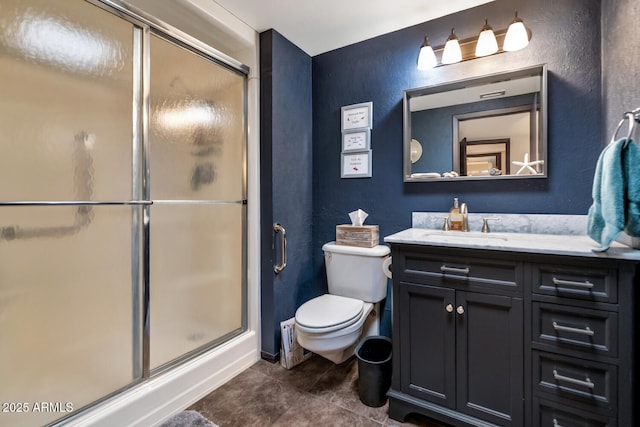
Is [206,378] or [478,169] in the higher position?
[478,169]

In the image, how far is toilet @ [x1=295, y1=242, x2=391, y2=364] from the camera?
1.59 m

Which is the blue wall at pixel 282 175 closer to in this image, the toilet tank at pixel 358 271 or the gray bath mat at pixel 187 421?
the toilet tank at pixel 358 271

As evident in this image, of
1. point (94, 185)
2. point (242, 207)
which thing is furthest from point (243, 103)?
point (94, 185)

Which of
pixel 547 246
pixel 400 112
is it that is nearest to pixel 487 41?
pixel 400 112

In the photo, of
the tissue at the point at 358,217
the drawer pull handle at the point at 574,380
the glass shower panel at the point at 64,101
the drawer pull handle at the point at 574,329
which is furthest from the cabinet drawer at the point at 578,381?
the glass shower panel at the point at 64,101

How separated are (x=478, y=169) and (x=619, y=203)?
75cm

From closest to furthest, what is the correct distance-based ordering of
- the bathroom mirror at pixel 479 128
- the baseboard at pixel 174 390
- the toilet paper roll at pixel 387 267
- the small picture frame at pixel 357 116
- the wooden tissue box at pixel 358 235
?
1. the baseboard at pixel 174 390
2. the bathroom mirror at pixel 479 128
3. the toilet paper roll at pixel 387 267
4. the wooden tissue box at pixel 358 235
5. the small picture frame at pixel 357 116

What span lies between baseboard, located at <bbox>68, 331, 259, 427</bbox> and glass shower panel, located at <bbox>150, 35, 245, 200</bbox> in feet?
3.15

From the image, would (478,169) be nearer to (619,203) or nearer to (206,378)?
(619,203)

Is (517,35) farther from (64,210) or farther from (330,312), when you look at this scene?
(64,210)

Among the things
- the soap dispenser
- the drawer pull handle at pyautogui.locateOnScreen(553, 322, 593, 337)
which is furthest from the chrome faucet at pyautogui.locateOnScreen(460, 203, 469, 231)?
the drawer pull handle at pyautogui.locateOnScreen(553, 322, 593, 337)

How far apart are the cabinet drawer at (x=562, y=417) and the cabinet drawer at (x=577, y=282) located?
1.43 ft

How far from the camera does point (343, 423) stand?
1.42 meters

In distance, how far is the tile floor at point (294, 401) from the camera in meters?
1.43
